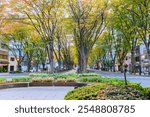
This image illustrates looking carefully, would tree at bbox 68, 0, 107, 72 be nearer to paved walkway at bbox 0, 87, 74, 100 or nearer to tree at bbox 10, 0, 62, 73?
tree at bbox 10, 0, 62, 73

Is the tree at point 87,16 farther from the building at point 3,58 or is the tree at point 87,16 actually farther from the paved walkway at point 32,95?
the building at point 3,58

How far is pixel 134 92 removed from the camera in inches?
258

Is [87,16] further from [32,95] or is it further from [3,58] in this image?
[3,58]

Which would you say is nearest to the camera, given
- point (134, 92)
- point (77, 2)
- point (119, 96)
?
point (119, 96)

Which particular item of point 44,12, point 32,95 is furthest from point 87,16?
point 32,95

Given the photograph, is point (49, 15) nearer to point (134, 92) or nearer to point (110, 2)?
point (110, 2)

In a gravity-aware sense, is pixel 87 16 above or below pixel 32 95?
above

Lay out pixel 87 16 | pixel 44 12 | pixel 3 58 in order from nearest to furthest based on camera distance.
→ pixel 44 12 → pixel 87 16 → pixel 3 58

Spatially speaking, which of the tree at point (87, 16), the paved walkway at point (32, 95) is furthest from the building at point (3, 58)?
the paved walkway at point (32, 95)

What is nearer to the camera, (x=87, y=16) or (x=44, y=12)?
(x=44, y=12)

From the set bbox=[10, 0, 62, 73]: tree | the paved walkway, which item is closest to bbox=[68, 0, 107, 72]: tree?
bbox=[10, 0, 62, 73]: tree

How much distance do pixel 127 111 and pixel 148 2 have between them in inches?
1181

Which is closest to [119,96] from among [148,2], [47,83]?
[47,83]

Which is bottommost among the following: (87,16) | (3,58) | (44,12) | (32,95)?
(32,95)
